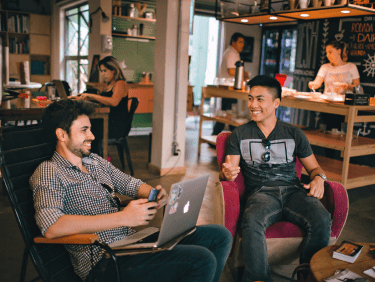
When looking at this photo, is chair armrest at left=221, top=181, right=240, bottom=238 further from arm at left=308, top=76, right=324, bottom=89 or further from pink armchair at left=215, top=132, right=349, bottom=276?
arm at left=308, top=76, right=324, bottom=89

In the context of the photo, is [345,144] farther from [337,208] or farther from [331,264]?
[331,264]

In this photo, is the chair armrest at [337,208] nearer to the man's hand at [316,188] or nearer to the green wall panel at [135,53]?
the man's hand at [316,188]

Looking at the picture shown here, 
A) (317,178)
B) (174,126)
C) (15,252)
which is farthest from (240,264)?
(174,126)

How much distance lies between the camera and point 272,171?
89.2 inches

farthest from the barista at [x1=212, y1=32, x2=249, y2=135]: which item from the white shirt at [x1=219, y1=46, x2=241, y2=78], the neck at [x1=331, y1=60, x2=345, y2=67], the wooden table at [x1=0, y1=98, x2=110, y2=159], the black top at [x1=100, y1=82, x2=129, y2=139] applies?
the wooden table at [x1=0, y1=98, x2=110, y2=159]

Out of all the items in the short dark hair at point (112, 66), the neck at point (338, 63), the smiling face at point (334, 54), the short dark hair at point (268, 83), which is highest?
the smiling face at point (334, 54)

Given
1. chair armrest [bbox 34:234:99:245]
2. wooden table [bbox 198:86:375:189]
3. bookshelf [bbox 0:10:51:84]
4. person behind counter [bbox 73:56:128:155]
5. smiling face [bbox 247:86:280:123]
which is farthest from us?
bookshelf [bbox 0:10:51:84]

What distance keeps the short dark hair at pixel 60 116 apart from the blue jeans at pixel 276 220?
3.35 ft

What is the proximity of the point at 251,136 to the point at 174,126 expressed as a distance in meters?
2.04

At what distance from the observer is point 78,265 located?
5.01ft

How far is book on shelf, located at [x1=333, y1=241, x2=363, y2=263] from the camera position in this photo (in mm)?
→ 1654

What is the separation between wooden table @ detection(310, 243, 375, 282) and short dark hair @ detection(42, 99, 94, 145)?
119cm

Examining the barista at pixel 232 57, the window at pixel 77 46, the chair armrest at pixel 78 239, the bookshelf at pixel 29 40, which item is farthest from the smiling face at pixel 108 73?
the bookshelf at pixel 29 40

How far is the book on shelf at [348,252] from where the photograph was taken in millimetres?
1654
